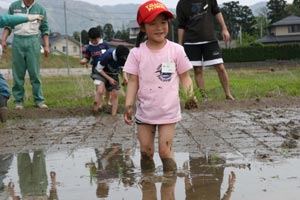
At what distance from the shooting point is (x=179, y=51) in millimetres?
4469

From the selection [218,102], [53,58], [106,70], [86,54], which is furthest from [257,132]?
[53,58]

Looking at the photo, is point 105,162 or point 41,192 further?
point 105,162

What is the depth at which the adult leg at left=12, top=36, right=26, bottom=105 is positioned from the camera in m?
8.78

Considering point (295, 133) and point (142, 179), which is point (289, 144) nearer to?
point (295, 133)

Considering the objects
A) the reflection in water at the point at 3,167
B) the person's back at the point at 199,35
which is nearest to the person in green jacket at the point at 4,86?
the reflection in water at the point at 3,167

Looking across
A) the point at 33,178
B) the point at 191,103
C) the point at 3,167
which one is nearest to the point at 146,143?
the point at 191,103

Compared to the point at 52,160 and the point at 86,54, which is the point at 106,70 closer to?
the point at 86,54

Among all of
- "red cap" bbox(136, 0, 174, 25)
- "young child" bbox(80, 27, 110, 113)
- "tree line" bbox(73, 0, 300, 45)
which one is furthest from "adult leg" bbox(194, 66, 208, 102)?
"tree line" bbox(73, 0, 300, 45)

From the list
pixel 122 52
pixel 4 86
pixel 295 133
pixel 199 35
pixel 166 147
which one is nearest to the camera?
pixel 166 147

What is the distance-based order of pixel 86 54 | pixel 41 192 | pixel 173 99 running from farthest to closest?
pixel 86 54 → pixel 173 99 → pixel 41 192

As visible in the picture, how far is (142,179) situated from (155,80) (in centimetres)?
90

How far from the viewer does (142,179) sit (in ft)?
12.7

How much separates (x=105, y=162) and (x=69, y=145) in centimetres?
110

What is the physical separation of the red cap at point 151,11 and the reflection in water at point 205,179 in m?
1.22
